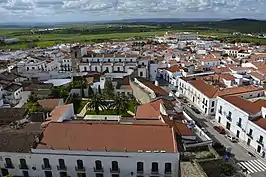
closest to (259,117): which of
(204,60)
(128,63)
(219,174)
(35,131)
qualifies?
(219,174)

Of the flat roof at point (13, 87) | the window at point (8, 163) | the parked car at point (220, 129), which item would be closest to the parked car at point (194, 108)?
the parked car at point (220, 129)

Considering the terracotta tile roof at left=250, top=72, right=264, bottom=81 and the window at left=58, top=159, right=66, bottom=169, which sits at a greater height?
the terracotta tile roof at left=250, top=72, right=264, bottom=81

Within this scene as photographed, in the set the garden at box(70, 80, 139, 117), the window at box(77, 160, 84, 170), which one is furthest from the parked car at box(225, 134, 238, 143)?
the window at box(77, 160, 84, 170)

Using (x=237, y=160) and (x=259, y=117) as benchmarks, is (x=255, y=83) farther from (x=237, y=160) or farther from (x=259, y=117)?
(x=237, y=160)

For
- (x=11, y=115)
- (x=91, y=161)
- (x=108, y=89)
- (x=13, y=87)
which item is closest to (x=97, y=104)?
(x=108, y=89)

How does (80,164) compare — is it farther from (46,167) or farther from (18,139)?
(18,139)

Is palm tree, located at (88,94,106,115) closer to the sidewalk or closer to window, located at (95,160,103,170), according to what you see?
window, located at (95,160,103,170)
